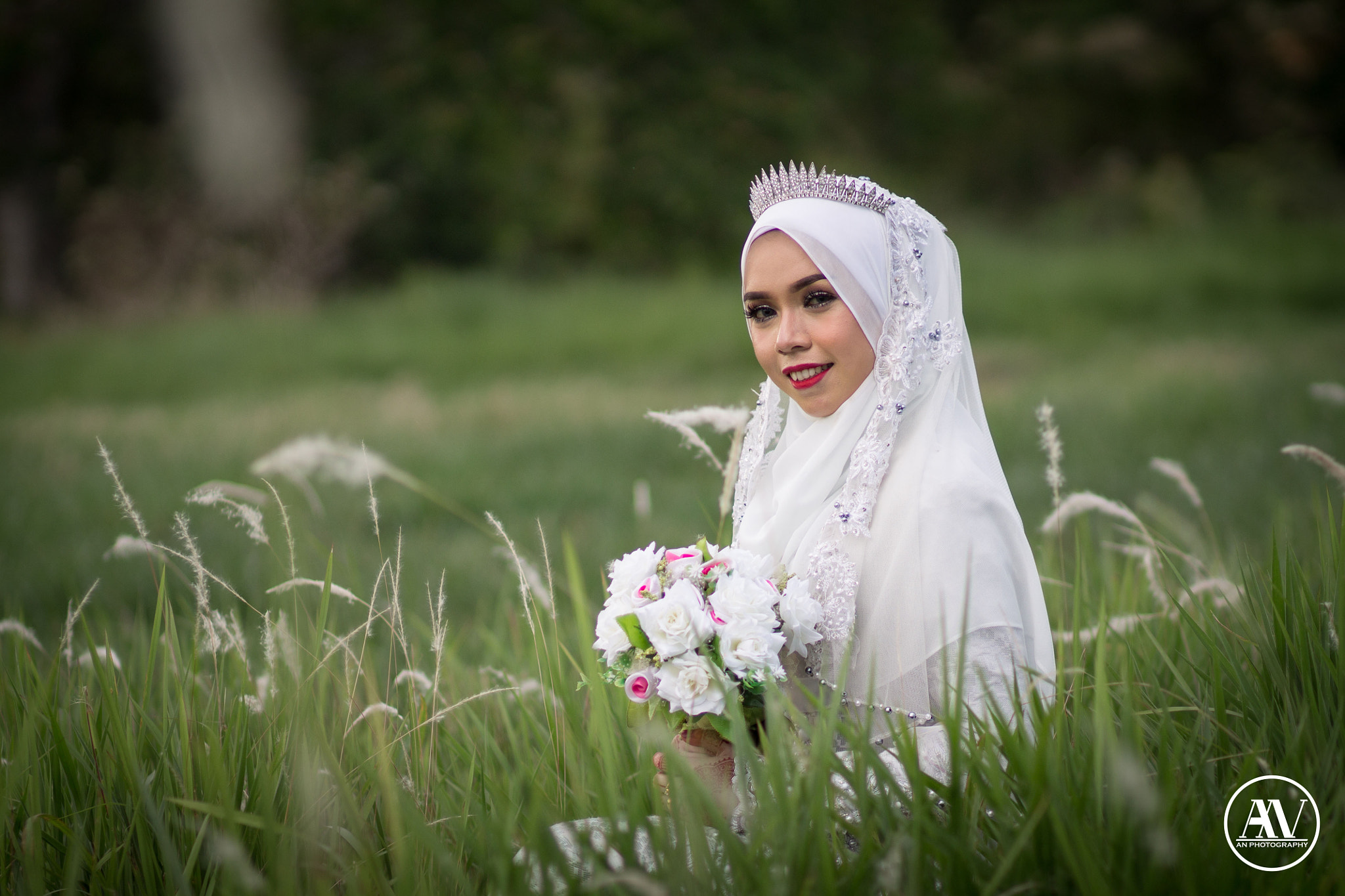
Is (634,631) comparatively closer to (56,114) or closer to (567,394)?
(567,394)

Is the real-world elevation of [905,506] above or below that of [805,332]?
below

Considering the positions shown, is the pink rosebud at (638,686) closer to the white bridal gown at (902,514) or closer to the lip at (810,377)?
the white bridal gown at (902,514)

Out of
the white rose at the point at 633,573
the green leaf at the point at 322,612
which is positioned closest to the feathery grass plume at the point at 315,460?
the green leaf at the point at 322,612

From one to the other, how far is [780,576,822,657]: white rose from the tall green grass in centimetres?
19

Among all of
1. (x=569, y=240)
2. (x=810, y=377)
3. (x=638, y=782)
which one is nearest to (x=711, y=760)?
(x=638, y=782)

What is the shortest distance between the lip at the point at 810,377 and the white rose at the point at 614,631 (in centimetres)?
73

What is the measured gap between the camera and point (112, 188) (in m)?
18.6

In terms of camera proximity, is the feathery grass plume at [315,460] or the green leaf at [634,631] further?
the feathery grass plume at [315,460]

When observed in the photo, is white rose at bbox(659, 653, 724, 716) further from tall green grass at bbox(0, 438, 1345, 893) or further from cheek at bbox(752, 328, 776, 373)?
cheek at bbox(752, 328, 776, 373)

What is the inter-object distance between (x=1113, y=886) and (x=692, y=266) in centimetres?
1636

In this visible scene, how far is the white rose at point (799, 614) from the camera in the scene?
2.05m

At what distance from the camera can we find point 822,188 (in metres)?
2.40

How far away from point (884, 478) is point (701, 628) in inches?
22.6

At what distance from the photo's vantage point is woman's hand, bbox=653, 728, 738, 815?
212 centimetres
